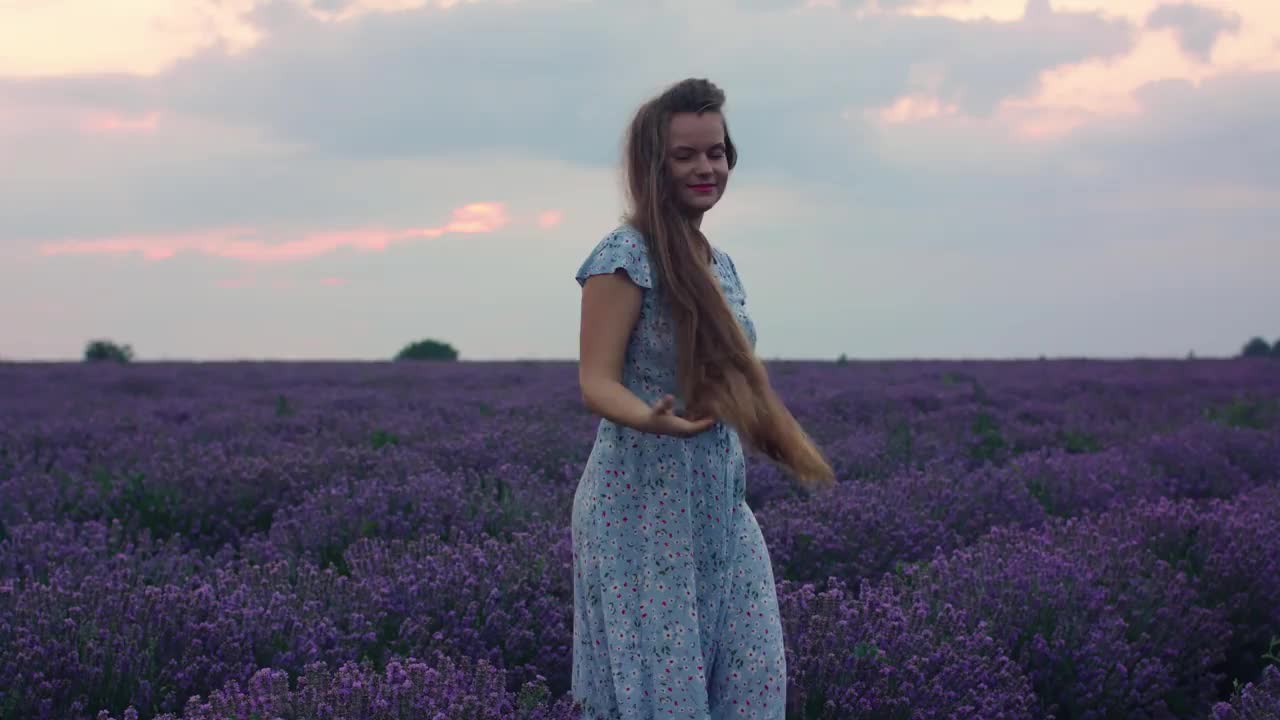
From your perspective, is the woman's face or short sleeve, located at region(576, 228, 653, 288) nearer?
short sleeve, located at region(576, 228, 653, 288)

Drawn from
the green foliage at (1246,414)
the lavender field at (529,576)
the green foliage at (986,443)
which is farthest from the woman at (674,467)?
the green foliage at (1246,414)

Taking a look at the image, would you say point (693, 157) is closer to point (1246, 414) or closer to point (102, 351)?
point (1246, 414)

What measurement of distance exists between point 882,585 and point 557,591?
40.8 inches

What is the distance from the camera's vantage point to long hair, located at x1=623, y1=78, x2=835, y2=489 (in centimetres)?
206

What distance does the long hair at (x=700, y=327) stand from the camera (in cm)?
206

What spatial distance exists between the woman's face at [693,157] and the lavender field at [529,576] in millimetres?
1151

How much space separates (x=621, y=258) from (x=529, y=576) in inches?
70.4

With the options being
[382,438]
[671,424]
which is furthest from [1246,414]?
[671,424]

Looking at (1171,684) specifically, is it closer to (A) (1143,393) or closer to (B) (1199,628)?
(B) (1199,628)

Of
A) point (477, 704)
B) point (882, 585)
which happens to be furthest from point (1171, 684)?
point (477, 704)

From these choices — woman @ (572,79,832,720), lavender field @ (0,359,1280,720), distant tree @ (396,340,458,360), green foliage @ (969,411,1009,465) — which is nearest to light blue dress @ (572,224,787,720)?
woman @ (572,79,832,720)

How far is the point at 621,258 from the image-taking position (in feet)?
6.85

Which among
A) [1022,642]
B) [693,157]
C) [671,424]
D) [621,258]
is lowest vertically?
[1022,642]

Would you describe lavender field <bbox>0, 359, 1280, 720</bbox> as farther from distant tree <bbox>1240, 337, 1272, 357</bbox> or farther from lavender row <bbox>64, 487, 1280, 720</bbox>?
distant tree <bbox>1240, 337, 1272, 357</bbox>
